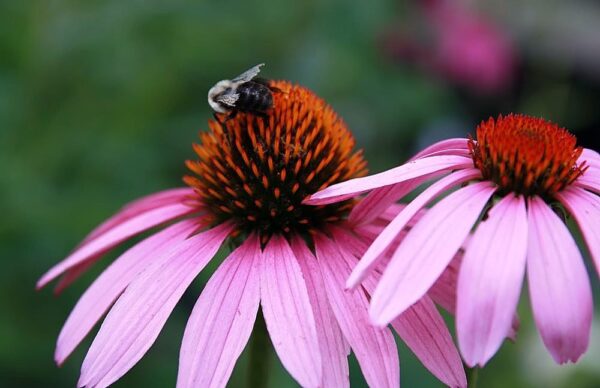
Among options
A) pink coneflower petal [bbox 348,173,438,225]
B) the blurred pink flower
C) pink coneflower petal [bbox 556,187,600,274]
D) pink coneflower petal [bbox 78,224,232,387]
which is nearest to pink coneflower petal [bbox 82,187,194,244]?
pink coneflower petal [bbox 78,224,232,387]

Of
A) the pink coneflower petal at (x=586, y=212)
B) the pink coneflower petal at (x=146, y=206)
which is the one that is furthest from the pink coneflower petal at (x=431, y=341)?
the pink coneflower petal at (x=146, y=206)

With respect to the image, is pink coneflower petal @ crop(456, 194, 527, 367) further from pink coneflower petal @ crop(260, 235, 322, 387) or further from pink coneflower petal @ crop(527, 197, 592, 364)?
pink coneflower petal @ crop(260, 235, 322, 387)

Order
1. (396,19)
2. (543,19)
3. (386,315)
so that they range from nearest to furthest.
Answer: (386,315)
(543,19)
(396,19)

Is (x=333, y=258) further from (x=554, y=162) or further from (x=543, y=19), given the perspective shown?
(x=543, y=19)

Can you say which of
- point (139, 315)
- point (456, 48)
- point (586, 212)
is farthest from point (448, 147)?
point (456, 48)

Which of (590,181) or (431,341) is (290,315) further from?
(590,181)

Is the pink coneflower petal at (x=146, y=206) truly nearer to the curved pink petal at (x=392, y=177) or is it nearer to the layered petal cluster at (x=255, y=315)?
the layered petal cluster at (x=255, y=315)

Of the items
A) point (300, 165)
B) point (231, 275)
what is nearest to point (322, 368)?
point (231, 275)
